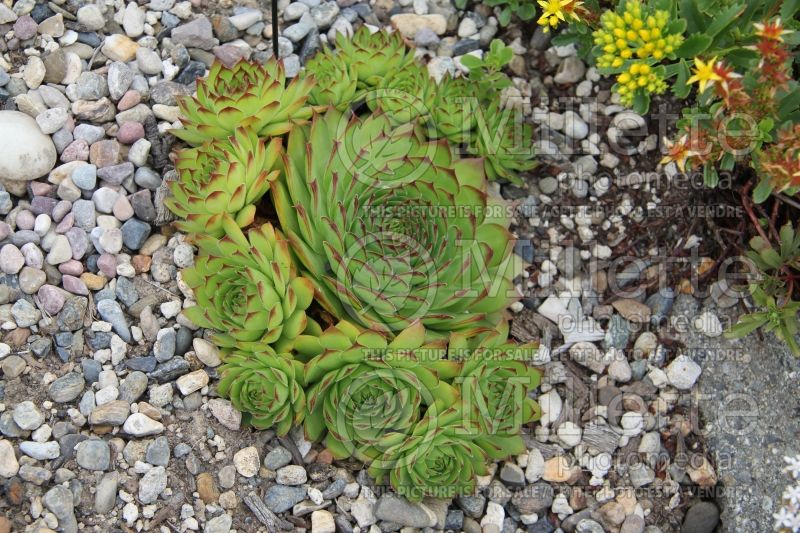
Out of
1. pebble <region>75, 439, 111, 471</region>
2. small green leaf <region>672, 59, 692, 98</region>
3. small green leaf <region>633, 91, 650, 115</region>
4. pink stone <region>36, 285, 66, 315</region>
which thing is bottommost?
pebble <region>75, 439, 111, 471</region>

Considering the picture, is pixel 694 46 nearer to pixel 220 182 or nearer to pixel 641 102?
pixel 641 102

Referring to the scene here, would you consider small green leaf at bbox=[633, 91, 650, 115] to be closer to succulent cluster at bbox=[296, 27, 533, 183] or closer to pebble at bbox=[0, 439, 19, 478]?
succulent cluster at bbox=[296, 27, 533, 183]

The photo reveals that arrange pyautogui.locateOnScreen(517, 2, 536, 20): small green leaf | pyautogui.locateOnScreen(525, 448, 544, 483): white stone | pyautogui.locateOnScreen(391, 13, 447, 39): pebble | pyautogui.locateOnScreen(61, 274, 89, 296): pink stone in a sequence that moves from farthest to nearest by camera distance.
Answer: pyautogui.locateOnScreen(391, 13, 447, 39): pebble < pyautogui.locateOnScreen(517, 2, 536, 20): small green leaf < pyautogui.locateOnScreen(525, 448, 544, 483): white stone < pyautogui.locateOnScreen(61, 274, 89, 296): pink stone

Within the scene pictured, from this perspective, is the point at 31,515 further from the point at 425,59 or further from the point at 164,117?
the point at 425,59

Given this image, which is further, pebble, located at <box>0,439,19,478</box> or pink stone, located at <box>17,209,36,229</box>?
pink stone, located at <box>17,209,36,229</box>

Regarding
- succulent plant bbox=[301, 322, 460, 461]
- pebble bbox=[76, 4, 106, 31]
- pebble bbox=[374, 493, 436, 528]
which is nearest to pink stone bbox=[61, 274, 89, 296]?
succulent plant bbox=[301, 322, 460, 461]

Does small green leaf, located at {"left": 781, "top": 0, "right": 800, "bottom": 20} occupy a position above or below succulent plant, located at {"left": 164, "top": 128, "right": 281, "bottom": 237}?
above

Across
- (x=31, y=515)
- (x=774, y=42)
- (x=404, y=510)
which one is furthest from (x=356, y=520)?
(x=774, y=42)
